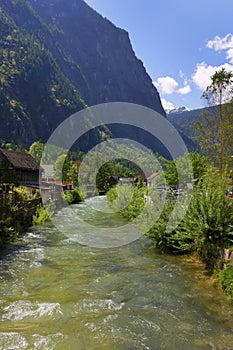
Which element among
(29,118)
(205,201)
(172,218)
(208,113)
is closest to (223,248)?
(205,201)

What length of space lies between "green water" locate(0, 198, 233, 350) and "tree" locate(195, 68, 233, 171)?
45.1 feet

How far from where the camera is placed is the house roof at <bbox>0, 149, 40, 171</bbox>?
42.2 m

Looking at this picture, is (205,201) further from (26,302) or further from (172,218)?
(26,302)

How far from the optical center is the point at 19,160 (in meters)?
45.0

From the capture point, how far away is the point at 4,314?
816 cm

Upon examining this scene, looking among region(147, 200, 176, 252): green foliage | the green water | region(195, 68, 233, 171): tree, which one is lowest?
the green water

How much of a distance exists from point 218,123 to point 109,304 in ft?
67.9

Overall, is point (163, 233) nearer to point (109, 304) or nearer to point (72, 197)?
point (109, 304)

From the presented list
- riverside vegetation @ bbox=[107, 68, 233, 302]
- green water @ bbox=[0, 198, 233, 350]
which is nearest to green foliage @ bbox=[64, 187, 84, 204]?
riverside vegetation @ bbox=[107, 68, 233, 302]

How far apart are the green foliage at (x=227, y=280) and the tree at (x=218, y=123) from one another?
16.0 m

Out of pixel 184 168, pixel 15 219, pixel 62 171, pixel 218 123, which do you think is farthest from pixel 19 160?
pixel 62 171

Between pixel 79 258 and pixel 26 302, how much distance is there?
5.43 metres

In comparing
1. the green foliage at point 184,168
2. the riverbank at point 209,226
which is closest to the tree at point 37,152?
the green foliage at point 184,168

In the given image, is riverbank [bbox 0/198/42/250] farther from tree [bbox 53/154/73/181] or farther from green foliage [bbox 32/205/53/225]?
tree [bbox 53/154/73/181]
